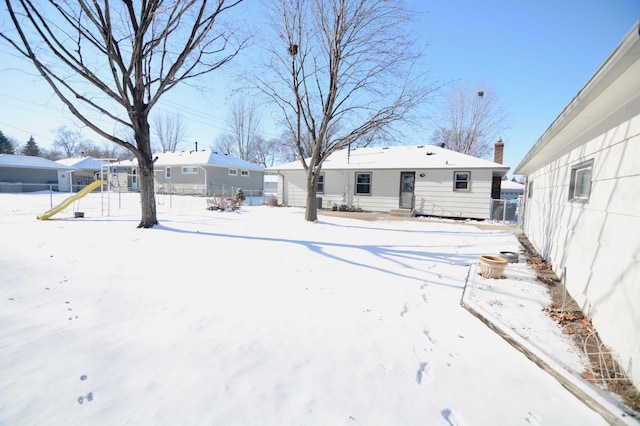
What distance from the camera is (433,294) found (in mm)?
4031

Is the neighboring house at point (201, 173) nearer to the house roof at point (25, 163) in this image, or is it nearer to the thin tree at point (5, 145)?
the house roof at point (25, 163)

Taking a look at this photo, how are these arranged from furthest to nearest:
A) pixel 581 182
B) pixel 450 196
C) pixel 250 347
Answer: pixel 450 196, pixel 581 182, pixel 250 347

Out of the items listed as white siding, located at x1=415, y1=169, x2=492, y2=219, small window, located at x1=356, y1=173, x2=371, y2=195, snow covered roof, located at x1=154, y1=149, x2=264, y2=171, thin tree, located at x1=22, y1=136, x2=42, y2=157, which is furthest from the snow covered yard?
thin tree, located at x1=22, y1=136, x2=42, y2=157

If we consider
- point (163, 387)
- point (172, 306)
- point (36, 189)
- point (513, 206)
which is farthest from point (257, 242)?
point (36, 189)

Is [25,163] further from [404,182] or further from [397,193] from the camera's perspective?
[404,182]

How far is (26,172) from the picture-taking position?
79.2 ft

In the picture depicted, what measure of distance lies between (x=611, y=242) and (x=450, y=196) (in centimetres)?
1129

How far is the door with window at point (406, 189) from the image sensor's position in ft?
47.4

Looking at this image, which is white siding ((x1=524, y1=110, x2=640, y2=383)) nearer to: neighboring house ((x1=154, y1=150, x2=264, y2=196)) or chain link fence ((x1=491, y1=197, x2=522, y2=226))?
chain link fence ((x1=491, y1=197, x2=522, y2=226))

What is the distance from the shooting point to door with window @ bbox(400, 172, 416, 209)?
14.5m

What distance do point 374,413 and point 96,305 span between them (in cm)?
326

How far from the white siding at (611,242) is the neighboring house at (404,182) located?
9.11 metres

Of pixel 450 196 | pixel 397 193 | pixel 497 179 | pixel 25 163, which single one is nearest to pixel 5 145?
pixel 25 163

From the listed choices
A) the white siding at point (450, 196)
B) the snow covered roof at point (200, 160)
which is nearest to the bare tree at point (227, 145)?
the snow covered roof at point (200, 160)
